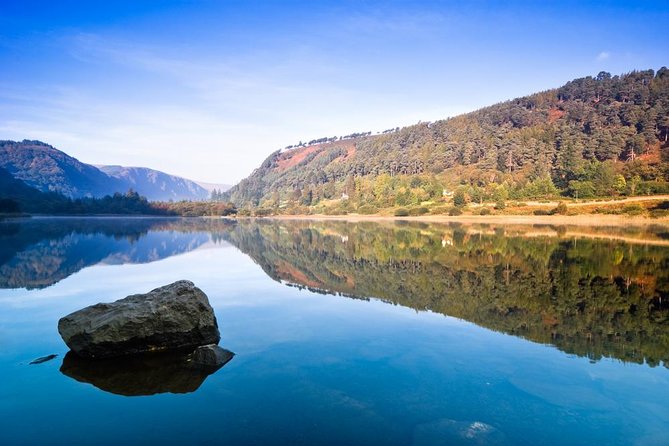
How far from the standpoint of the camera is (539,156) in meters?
137

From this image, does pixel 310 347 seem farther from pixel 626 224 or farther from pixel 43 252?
pixel 626 224

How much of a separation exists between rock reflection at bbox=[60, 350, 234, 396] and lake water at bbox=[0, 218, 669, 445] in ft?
0.18

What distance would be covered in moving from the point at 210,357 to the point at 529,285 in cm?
1421

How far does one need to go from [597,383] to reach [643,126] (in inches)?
6711

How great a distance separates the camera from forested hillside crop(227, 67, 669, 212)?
339 ft

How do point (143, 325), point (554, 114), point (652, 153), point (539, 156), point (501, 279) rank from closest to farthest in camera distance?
point (143, 325)
point (501, 279)
point (652, 153)
point (539, 156)
point (554, 114)

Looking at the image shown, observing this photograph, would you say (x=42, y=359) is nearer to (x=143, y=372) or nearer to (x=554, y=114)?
(x=143, y=372)

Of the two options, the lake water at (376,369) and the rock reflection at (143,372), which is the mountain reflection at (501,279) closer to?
the lake water at (376,369)

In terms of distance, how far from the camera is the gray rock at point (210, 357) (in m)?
9.09

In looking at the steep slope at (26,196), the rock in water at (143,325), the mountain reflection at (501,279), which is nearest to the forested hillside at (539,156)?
the steep slope at (26,196)

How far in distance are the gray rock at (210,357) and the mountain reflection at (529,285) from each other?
7360 mm

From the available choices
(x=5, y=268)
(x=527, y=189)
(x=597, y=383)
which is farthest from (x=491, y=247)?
(x=527, y=189)

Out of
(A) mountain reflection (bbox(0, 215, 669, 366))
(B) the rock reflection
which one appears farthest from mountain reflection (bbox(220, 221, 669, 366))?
(B) the rock reflection

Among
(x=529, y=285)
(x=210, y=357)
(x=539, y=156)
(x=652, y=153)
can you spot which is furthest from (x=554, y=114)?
(x=210, y=357)
